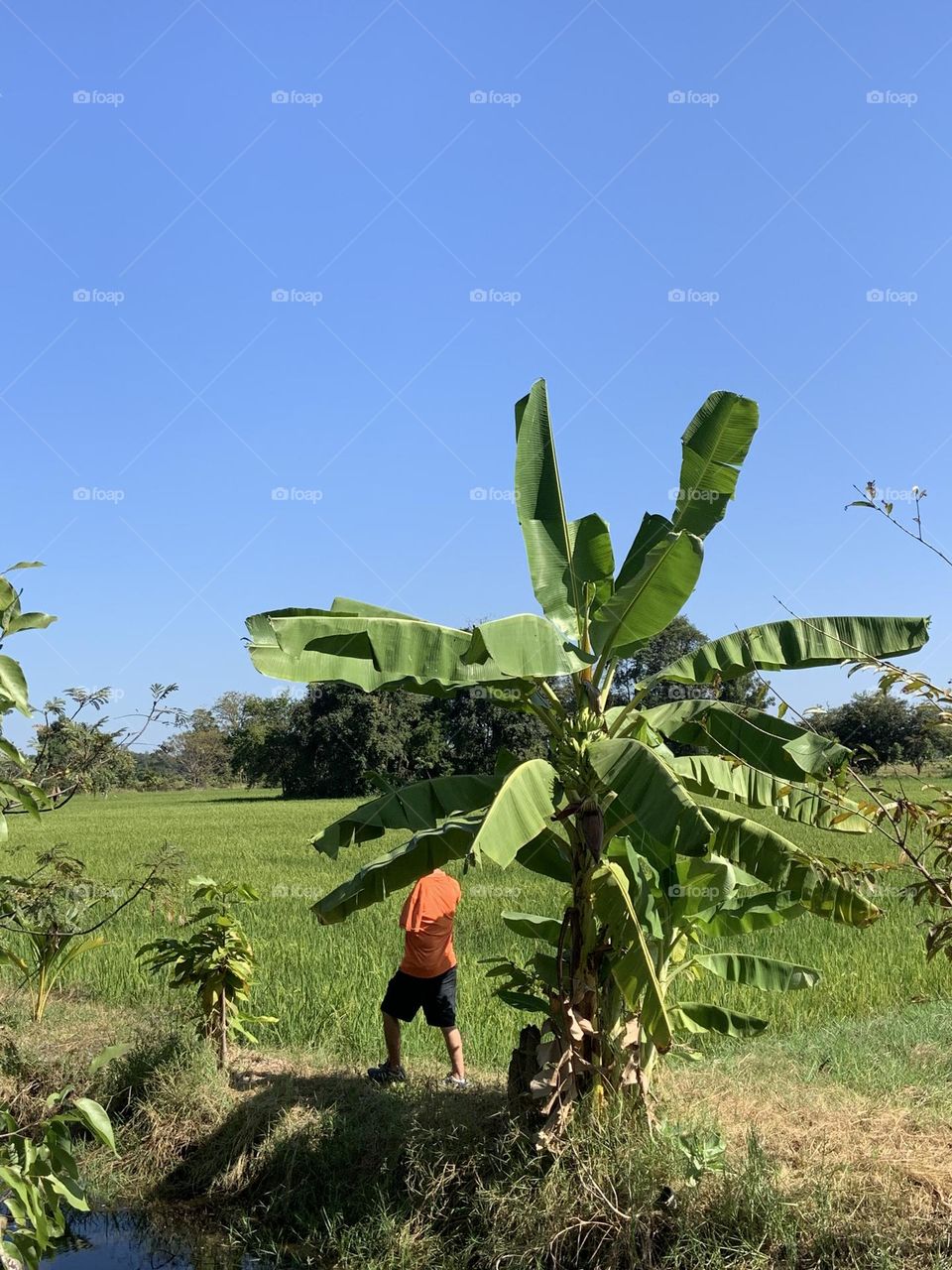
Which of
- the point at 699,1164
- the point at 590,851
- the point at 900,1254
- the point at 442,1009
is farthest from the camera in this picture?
the point at 442,1009

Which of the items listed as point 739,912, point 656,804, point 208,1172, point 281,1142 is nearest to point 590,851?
point 656,804

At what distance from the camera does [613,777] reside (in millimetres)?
4746

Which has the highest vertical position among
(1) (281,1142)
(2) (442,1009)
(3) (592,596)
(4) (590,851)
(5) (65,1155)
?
(3) (592,596)

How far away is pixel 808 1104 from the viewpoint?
580 cm

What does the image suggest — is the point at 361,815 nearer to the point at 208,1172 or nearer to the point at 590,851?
the point at 590,851

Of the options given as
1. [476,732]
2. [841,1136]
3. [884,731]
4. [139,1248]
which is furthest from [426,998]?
[476,732]

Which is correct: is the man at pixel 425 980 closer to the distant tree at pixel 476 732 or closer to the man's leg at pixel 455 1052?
the man's leg at pixel 455 1052

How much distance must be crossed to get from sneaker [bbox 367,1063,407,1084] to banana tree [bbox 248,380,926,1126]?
4.89 feet

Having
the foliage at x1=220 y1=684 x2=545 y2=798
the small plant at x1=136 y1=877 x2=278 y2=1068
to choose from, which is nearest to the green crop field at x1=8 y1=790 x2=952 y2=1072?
the small plant at x1=136 y1=877 x2=278 y2=1068

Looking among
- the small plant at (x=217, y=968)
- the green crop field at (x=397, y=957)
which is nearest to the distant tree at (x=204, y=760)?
the green crop field at (x=397, y=957)

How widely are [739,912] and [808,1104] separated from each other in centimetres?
107

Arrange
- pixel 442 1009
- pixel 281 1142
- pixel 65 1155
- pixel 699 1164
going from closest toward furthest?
1. pixel 65 1155
2. pixel 699 1164
3. pixel 281 1142
4. pixel 442 1009

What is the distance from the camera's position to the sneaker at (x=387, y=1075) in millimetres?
6723

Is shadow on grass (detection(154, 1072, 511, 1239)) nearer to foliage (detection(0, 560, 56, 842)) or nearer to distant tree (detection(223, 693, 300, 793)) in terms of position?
foliage (detection(0, 560, 56, 842))
